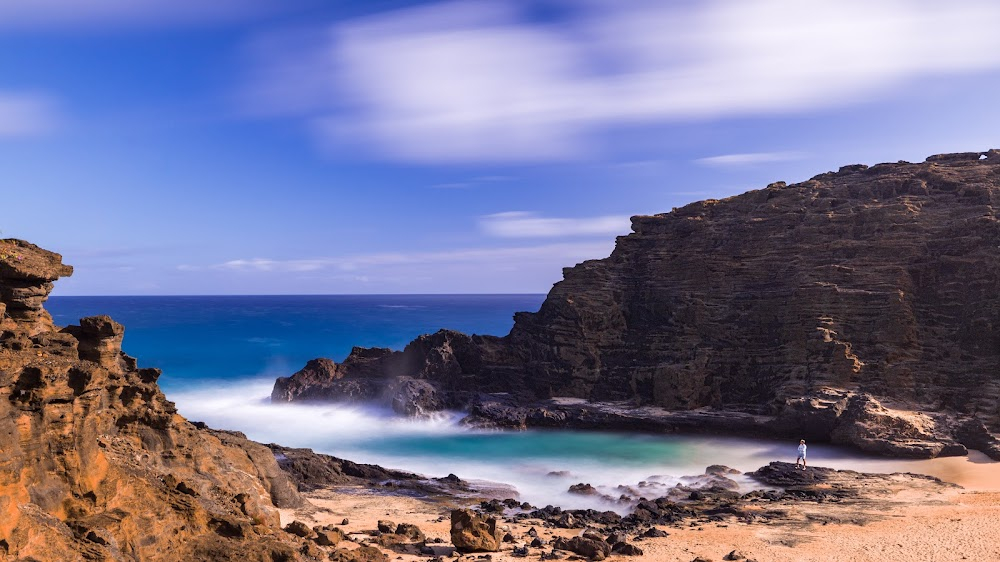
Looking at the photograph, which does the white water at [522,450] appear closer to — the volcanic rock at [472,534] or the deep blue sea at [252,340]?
the volcanic rock at [472,534]

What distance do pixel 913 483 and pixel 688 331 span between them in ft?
58.6

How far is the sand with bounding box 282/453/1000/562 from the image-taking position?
63.3 ft

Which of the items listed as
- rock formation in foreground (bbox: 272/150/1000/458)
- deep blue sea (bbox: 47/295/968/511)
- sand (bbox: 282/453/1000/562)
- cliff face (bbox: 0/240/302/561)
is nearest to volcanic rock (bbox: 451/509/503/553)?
sand (bbox: 282/453/1000/562)

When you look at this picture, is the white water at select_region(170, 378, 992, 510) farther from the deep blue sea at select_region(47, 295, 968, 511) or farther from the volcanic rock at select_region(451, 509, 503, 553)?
the volcanic rock at select_region(451, 509, 503, 553)

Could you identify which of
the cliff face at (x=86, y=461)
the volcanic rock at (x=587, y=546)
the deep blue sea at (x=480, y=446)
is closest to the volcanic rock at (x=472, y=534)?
the volcanic rock at (x=587, y=546)

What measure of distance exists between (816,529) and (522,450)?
19214 millimetres

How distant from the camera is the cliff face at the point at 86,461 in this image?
1068cm

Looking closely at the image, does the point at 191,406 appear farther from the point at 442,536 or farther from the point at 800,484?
the point at 800,484

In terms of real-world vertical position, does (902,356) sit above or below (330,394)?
above

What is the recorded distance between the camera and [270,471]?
2220 centimetres

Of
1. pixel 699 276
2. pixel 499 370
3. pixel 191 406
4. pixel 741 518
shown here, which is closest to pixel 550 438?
pixel 499 370

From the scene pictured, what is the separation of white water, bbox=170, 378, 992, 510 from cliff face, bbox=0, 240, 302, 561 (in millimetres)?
16624

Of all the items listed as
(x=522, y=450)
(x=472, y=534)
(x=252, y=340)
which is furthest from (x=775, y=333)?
(x=252, y=340)

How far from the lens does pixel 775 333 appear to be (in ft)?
136
